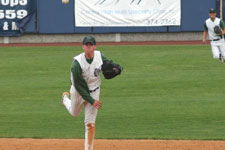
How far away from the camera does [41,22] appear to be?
1152 inches

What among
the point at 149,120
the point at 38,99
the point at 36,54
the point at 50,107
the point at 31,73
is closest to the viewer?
the point at 149,120

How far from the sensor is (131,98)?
1523cm

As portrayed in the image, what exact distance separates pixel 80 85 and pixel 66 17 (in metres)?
20.7

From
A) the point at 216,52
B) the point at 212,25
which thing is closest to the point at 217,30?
the point at 212,25

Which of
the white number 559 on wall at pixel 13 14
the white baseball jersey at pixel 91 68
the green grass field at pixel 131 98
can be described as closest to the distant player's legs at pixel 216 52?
the green grass field at pixel 131 98

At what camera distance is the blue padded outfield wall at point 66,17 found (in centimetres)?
2912

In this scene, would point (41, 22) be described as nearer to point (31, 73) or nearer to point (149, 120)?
point (31, 73)

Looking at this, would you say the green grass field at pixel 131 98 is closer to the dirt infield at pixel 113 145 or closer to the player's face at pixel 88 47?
the dirt infield at pixel 113 145

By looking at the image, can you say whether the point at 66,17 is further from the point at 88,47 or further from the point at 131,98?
the point at 88,47

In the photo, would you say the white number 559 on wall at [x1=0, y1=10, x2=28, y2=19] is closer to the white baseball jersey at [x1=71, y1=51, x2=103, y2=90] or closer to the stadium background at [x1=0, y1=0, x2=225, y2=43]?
the stadium background at [x1=0, y1=0, x2=225, y2=43]

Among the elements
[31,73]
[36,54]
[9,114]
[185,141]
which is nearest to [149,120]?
[185,141]

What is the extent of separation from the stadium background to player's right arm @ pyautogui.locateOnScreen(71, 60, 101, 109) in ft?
67.6

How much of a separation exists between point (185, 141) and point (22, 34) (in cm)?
1991

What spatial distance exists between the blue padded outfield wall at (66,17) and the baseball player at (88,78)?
2030cm
